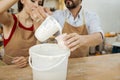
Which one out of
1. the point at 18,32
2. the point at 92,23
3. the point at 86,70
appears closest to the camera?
the point at 86,70

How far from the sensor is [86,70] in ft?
4.52

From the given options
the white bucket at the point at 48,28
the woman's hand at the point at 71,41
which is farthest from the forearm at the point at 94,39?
the white bucket at the point at 48,28

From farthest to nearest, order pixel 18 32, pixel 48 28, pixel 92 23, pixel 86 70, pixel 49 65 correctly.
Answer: pixel 92 23 → pixel 18 32 → pixel 86 70 → pixel 48 28 → pixel 49 65

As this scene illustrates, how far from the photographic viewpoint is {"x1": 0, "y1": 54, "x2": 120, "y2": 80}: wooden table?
1266mm

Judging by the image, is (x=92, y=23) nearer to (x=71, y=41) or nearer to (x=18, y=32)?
(x=18, y=32)

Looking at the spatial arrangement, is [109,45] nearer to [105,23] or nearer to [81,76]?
[105,23]

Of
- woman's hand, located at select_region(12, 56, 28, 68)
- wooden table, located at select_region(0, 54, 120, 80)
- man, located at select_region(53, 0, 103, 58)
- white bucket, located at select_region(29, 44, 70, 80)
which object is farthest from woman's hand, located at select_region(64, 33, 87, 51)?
man, located at select_region(53, 0, 103, 58)

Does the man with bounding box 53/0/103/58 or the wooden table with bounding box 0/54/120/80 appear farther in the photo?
the man with bounding box 53/0/103/58

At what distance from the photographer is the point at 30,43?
1.78 meters

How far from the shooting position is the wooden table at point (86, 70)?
1266 mm

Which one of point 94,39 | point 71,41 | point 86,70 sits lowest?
point 86,70

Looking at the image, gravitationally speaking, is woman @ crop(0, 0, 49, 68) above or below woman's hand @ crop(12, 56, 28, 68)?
above

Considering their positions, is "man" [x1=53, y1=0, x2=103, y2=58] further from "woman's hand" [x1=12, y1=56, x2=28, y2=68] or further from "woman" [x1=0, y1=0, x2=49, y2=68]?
"woman's hand" [x1=12, y1=56, x2=28, y2=68]

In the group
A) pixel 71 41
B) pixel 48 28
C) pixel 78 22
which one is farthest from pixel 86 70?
pixel 78 22
